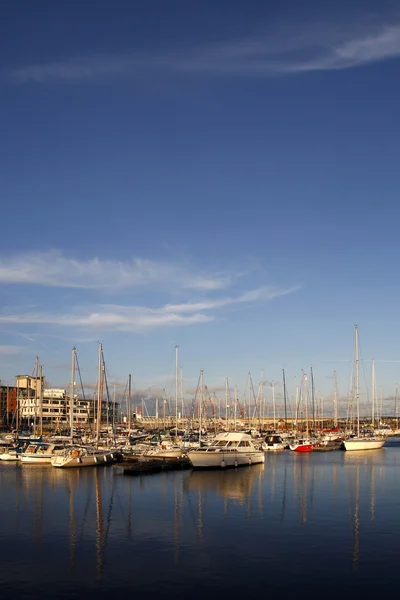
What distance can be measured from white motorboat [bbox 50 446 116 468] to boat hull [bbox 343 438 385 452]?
53522 mm

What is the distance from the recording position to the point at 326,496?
58125 millimetres

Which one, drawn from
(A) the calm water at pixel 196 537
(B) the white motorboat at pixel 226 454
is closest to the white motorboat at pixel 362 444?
(B) the white motorboat at pixel 226 454

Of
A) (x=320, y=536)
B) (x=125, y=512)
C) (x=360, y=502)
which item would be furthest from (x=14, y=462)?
(x=320, y=536)

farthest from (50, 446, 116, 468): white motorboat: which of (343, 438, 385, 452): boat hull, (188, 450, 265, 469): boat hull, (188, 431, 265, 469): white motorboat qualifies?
(343, 438, 385, 452): boat hull

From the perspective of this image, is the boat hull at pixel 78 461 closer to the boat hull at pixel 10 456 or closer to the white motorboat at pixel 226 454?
the white motorboat at pixel 226 454

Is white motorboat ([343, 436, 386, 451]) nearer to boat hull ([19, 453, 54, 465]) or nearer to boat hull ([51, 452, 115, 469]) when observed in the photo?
boat hull ([51, 452, 115, 469])

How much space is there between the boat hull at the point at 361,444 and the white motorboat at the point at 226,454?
125ft

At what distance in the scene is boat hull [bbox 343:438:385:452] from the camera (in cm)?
12231

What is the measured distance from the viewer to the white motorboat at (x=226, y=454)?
82062mm

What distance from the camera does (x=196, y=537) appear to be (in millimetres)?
39531

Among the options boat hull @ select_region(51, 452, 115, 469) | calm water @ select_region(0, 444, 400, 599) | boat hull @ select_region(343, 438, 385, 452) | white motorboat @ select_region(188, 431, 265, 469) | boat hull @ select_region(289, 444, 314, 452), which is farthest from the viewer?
boat hull @ select_region(289, 444, 314, 452)

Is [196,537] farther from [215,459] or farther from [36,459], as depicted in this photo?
[36,459]

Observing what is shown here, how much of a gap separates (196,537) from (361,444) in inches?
3634

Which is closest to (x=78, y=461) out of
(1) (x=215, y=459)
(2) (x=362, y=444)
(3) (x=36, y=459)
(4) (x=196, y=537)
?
(3) (x=36, y=459)
